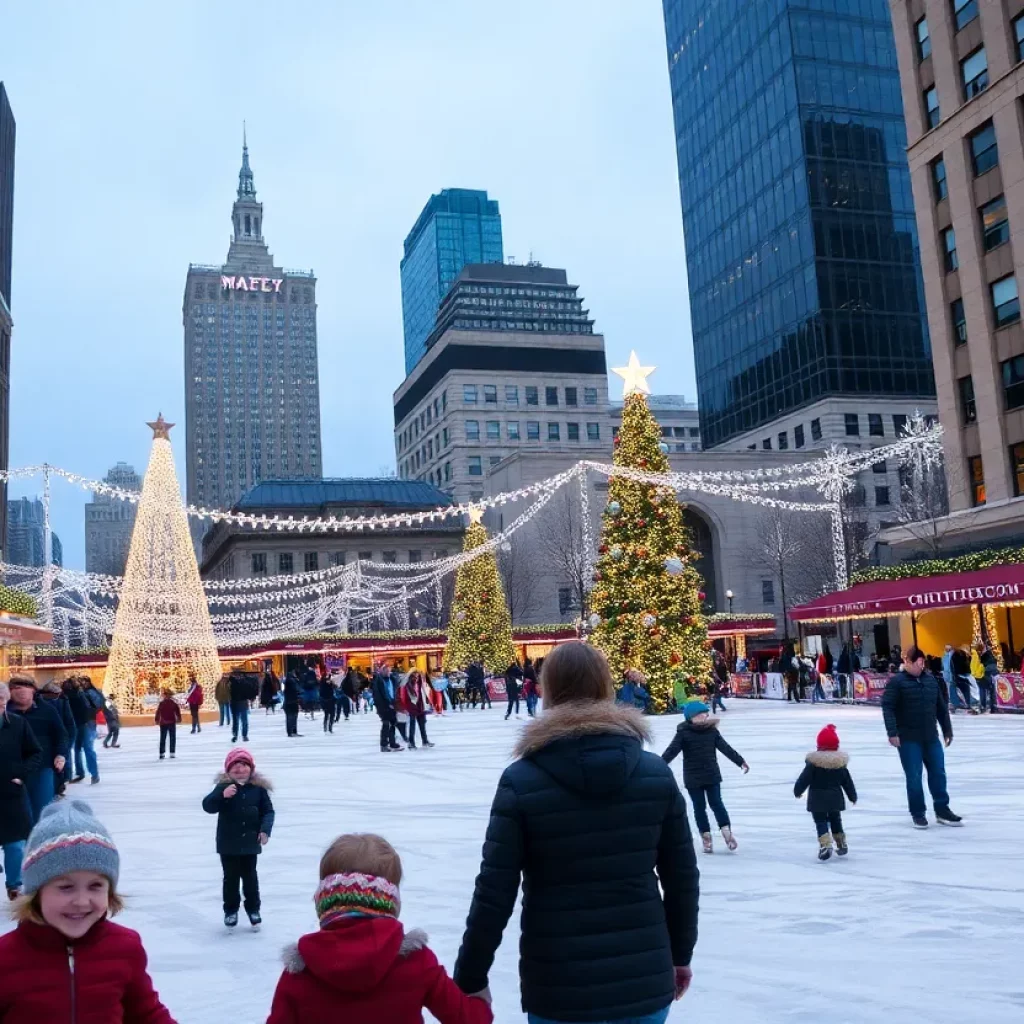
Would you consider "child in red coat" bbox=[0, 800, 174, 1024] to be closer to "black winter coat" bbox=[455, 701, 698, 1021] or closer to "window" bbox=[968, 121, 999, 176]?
"black winter coat" bbox=[455, 701, 698, 1021]

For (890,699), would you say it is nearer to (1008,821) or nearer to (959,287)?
(1008,821)

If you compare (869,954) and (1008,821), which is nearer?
(869,954)

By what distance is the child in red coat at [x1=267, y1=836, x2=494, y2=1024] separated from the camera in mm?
2869

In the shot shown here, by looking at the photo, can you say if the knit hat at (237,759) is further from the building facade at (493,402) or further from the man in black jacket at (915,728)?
the building facade at (493,402)

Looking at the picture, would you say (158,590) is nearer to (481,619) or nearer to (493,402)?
(481,619)

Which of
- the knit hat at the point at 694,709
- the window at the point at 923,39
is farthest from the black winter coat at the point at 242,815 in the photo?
the window at the point at 923,39

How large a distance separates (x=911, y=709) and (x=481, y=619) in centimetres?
3597

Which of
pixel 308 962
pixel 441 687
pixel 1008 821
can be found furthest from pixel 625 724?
pixel 441 687

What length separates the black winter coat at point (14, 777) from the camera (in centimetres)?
811

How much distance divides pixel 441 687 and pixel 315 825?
1047 inches

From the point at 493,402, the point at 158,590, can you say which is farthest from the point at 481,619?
the point at 493,402

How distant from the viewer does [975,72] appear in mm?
35500

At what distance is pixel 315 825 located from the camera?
38.9 ft

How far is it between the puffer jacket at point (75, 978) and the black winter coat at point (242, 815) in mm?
4473
